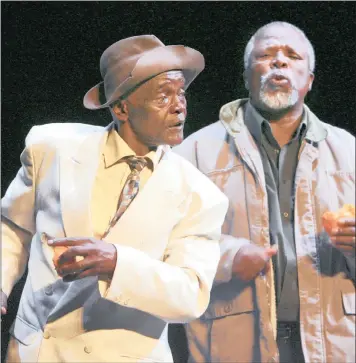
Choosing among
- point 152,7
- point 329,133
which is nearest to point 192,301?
point 329,133

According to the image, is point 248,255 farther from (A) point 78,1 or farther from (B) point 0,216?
(A) point 78,1

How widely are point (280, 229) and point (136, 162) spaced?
59 centimetres

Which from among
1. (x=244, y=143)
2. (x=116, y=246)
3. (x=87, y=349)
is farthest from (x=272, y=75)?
(x=87, y=349)

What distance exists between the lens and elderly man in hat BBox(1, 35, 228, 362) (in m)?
2.35

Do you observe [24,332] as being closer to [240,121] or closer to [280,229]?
[280,229]

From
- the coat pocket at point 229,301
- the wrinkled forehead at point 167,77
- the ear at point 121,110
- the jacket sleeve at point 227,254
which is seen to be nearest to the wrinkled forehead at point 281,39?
the wrinkled forehead at point 167,77

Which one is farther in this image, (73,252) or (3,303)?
(3,303)

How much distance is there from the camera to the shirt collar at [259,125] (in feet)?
9.33

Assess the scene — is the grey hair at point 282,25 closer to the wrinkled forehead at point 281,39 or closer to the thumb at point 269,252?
the wrinkled forehead at point 281,39

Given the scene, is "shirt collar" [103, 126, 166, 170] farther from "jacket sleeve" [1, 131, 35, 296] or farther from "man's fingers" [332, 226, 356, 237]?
"man's fingers" [332, 226, 356, 237]

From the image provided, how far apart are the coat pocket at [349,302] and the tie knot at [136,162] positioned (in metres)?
0.85

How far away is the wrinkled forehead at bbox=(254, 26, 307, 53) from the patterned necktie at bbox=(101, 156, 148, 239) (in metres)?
0.71

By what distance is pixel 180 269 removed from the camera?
2.38 metres

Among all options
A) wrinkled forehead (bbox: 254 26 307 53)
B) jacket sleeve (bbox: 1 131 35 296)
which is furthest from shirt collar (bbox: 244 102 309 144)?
jacket sleeve (bbox: 1 131 35 296)
